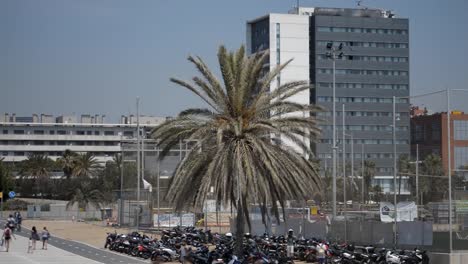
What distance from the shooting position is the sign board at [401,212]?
3659 centimetres

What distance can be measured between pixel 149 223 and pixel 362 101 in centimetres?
6281

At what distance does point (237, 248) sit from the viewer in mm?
27797

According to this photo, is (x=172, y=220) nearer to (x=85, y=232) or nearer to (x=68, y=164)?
(x=85, y=232)

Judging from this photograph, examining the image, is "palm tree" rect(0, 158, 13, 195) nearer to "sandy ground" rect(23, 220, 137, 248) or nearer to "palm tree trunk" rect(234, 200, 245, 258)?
"sandy ground" rect(23, 220, 137, 248)

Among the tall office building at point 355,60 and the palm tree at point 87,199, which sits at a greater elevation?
the tall office building at point 355,60

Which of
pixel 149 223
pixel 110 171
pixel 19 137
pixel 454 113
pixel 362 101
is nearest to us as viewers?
pixel 454 113

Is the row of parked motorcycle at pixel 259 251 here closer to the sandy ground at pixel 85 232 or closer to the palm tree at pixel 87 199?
the sandy ground at pixel 85 232

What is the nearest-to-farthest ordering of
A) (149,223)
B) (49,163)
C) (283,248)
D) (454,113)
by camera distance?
1. (454,113)
2. (283,248)
3. (149,223)
4. (49,163)

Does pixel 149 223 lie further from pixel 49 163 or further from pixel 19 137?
pixel 19 137

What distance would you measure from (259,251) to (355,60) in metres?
86.4

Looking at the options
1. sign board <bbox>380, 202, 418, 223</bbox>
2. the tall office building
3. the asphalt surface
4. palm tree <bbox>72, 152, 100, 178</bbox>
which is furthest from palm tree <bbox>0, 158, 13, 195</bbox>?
sign board <bbox>380, 202, 418, 223</bbox>

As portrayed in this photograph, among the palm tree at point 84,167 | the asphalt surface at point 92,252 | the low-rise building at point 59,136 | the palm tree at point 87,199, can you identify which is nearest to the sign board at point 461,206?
the asphalt surface at point 92,252

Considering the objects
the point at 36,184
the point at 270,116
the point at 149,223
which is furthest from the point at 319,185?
the point at 36,184

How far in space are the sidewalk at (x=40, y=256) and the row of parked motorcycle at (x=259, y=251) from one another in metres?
3.33
